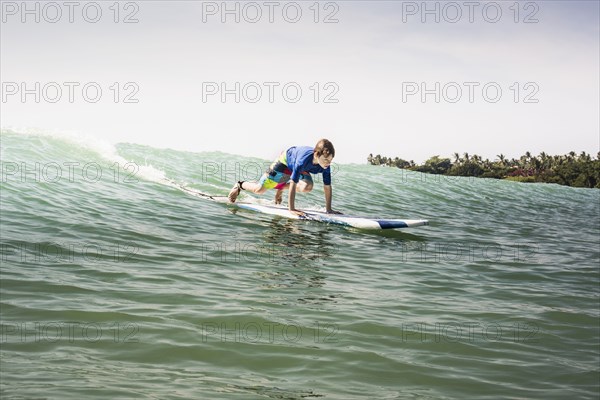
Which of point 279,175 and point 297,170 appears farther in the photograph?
point 279,175

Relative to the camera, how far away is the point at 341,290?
6496mm

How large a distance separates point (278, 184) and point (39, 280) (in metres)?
7.92

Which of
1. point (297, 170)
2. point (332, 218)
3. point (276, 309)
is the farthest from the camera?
point (332, 218)

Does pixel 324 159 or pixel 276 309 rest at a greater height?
pixel 324 159

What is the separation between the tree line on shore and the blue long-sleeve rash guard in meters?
64.8

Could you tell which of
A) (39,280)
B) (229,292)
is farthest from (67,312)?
(229,292)

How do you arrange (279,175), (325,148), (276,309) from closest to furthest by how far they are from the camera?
(276,309) → (325,148) → (279,175)

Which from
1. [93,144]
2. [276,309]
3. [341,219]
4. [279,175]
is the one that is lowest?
[276,309]

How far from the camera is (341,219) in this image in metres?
11.9

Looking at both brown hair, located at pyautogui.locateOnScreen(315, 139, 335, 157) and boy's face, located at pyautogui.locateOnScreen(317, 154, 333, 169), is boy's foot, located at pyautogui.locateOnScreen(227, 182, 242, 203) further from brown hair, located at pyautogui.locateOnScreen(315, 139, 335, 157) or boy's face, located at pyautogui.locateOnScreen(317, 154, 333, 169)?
brown hair, located at pyautogui.locateOnScreen(315, 139, 335, 157)

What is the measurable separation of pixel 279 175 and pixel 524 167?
7977 centimetres

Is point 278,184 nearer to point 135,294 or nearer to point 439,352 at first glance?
point 135,294

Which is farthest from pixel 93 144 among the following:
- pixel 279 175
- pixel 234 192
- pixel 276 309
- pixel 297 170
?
pixel 276 309

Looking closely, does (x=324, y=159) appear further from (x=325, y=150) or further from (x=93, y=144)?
(x=93, y=144)
